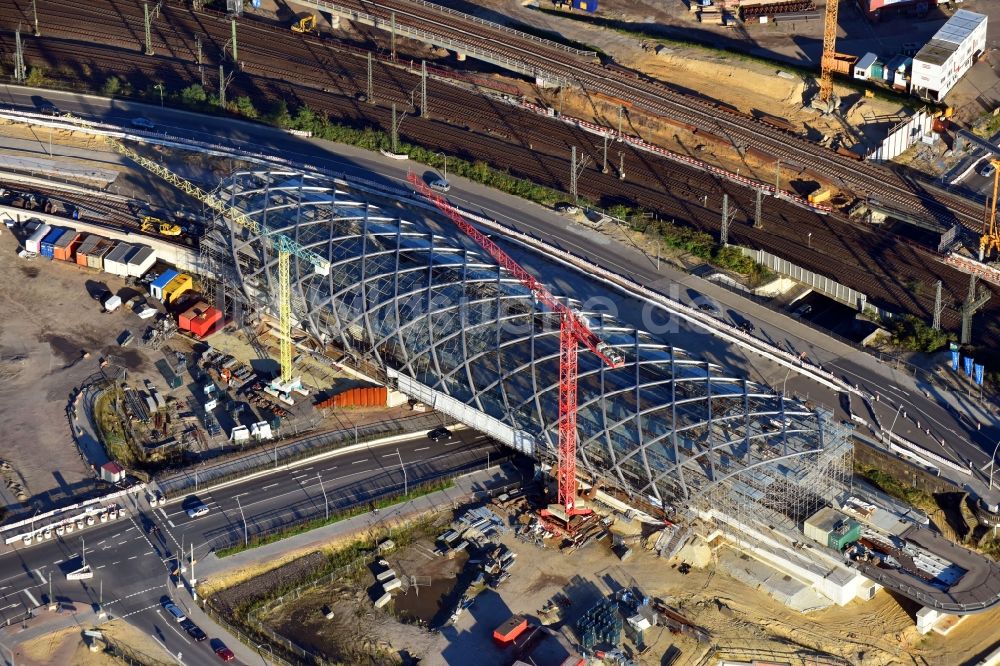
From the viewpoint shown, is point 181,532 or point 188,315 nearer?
point 181,532

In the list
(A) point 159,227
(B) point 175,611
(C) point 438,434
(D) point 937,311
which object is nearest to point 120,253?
(A) point 159,227

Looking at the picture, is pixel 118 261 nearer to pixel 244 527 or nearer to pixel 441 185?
pixel 441 185

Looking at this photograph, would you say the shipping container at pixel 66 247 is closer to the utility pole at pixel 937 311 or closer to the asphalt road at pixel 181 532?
the asphalt road at pixel 181 532

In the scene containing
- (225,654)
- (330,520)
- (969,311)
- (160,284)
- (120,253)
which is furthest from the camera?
(120,253)

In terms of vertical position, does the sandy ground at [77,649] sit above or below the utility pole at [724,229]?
below

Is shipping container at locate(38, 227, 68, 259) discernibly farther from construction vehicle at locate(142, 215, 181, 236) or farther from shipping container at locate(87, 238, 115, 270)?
construction vehicle at locate(142, 215, 181, 236)

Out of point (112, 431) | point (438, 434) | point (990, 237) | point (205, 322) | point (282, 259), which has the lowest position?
point (112, 431)

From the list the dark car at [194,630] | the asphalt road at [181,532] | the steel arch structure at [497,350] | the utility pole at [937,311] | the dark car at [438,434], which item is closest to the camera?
the dark car at [194,630]

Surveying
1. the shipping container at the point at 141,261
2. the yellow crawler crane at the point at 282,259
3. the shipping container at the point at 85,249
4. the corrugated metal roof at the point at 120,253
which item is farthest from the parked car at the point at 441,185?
the shipping container at the point at 85,249
